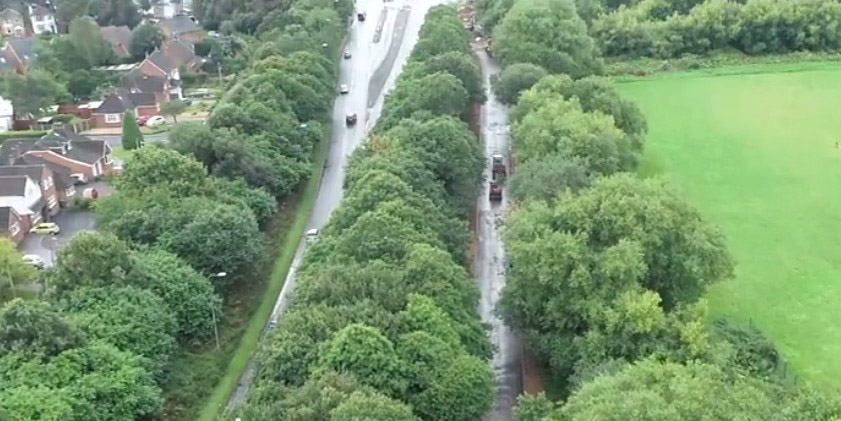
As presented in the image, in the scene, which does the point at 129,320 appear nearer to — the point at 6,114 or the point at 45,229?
the point at 45,229

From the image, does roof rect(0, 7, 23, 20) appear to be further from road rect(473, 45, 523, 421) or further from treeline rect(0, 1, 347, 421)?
road rect(473, 45, 523, 421)

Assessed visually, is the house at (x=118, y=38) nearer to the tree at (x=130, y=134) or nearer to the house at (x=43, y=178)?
the tree at (x=130, y=134)

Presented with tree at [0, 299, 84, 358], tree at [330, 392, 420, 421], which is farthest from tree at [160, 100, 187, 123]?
tree at [330, 392, 420, 421]

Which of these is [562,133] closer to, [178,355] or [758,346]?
[758,346]

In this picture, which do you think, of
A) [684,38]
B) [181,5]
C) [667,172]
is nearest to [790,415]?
[667,172]

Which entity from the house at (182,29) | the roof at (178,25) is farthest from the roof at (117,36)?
the roof at (178,25)

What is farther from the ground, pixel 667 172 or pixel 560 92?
pixel 560 92
